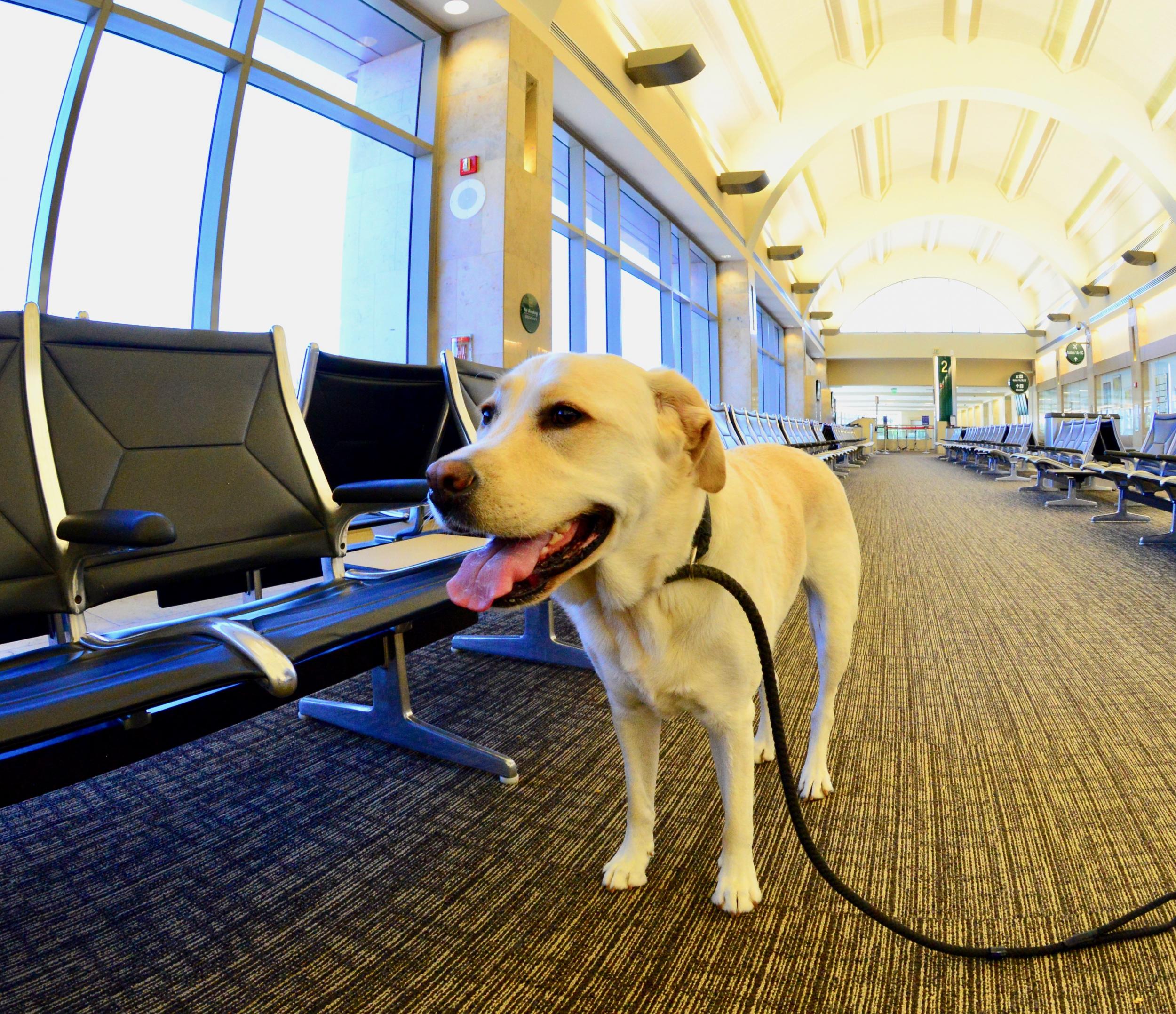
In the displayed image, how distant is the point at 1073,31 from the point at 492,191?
41.7ft

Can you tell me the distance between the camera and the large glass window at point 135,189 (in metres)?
4.22

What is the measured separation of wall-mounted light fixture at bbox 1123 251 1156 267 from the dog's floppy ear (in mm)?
22240

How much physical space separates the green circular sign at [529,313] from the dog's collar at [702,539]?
6.21 m

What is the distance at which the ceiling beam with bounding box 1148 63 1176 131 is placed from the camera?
1274cm

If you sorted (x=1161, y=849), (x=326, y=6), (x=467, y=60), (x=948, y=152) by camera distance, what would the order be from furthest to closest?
(x=948, y=152)
(x=467, y=60)
(x=326, y=6)
(x=1161, y=849)

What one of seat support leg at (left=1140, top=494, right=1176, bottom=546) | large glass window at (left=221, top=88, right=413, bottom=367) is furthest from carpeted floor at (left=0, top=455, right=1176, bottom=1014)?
large glass window at (left=221, top=88, right=413, bottom=367)

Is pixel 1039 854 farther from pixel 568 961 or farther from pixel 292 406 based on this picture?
pixel 292 406

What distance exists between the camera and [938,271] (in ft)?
101

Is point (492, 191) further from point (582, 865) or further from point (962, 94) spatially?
point (962, 94)

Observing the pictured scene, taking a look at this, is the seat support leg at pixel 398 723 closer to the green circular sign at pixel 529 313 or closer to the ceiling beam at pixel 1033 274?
the green circular sign at pixel 529 313

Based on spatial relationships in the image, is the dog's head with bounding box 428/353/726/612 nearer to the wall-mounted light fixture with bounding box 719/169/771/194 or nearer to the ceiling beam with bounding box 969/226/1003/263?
the wall-mounted light fixture with bounding box 719/169/771/194

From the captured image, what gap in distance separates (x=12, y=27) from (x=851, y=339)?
3256 centimetres

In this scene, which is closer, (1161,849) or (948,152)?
(1161,849)

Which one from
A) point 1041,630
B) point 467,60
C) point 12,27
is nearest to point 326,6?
point 467,60
